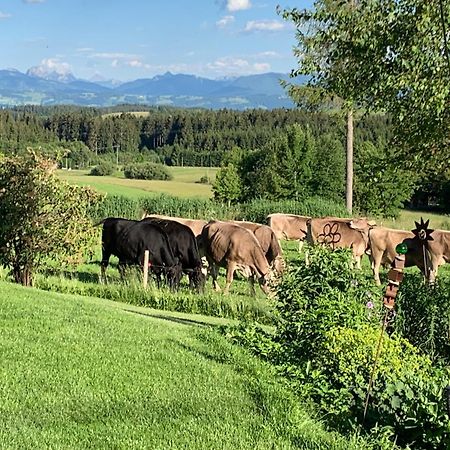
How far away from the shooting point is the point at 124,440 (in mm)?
4336

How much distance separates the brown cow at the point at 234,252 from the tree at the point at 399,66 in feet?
15.6

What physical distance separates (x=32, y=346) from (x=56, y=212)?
277 inches

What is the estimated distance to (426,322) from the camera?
27.0 ft

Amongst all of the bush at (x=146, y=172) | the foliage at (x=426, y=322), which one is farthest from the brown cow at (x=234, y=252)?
the bush at (x=146, y=172)

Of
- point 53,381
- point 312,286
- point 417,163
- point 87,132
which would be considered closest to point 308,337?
point 312,286

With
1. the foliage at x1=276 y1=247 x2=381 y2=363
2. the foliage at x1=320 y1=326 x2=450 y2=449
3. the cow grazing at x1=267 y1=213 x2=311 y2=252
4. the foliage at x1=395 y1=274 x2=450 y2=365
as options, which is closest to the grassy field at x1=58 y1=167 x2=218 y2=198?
the cow grazing at x1=267 y1=213 x2=311 y2=252

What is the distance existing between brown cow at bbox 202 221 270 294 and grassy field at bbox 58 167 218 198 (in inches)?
1348

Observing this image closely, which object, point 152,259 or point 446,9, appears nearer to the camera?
point 446,9

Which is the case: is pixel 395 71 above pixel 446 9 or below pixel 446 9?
below

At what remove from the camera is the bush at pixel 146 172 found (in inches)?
3698

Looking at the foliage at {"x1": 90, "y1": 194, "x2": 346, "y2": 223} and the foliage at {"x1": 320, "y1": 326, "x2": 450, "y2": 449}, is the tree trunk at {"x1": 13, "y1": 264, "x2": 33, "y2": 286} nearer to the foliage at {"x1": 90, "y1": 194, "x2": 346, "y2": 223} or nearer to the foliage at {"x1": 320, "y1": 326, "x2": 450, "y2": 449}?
the foliage at {"x1": 320, "y1": 326, "x2": 450, "y2": 449}

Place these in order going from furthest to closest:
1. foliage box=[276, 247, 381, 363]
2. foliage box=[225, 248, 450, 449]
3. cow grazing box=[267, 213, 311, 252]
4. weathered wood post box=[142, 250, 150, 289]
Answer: cow grazing box=[267, 213, 311, 252]
weathered wood post box=[142, 250, 150, 289]
foliage box=[276, 247, 381, 363]
foliage box=[225, 248, 450, 449]

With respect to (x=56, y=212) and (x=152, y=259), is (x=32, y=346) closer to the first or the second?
(x=56, y=212)

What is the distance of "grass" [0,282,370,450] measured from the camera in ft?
14.5
